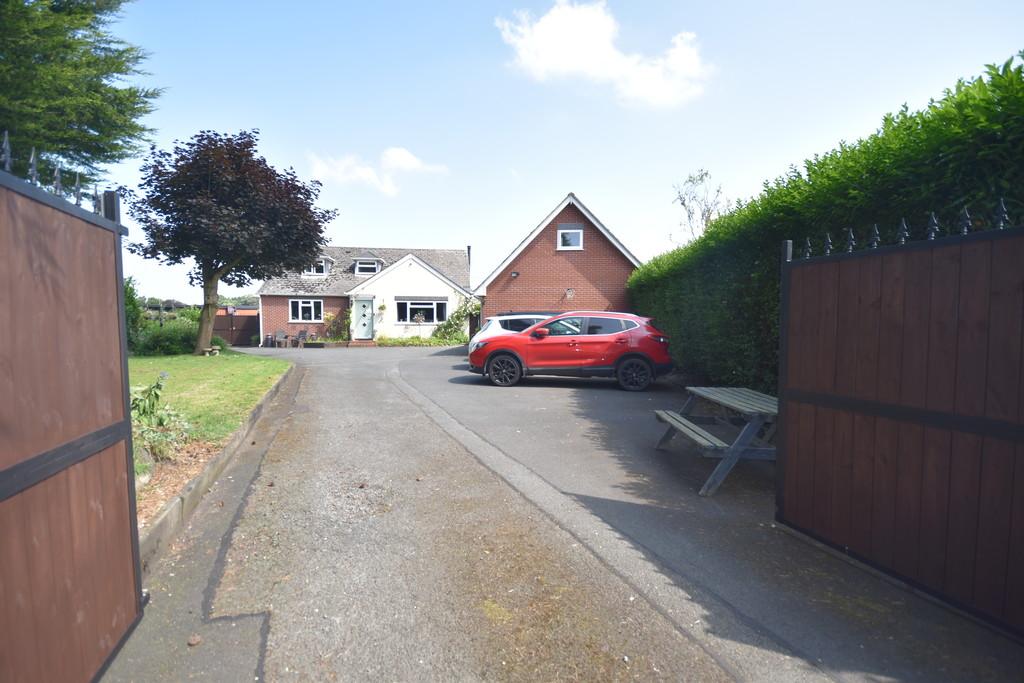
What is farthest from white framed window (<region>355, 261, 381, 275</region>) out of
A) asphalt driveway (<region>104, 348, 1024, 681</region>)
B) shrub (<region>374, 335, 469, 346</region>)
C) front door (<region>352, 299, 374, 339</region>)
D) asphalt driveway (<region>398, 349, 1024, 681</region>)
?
asphalt driveway (<region>104, 348, 1024, 681</region>)

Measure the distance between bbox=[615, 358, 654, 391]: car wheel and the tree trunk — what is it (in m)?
16.8

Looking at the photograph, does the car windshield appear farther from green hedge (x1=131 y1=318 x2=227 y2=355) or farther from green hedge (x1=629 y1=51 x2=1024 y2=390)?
green hedge (x1=131 y1=318 x2=227 y2=355)

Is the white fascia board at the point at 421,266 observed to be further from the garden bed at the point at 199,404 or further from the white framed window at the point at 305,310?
the garden bed at the point at 199,404

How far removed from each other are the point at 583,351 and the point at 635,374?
4.07 ft

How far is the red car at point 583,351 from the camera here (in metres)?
12.8

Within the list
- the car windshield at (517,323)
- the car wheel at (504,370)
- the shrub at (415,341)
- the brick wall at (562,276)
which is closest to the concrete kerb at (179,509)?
the car wheel at (504,370)

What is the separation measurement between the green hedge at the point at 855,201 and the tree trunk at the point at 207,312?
59.9ft

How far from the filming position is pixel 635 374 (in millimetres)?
12820

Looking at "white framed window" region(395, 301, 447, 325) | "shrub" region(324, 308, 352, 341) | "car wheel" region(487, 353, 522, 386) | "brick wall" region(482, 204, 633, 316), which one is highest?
"brick wall" region(482, 204, 633, 316)

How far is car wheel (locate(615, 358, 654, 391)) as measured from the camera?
12.8 m

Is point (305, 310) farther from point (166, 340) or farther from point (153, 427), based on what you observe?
point (153, 427)

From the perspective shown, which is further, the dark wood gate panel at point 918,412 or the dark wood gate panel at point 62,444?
the dark wood gate panel at point 918,412

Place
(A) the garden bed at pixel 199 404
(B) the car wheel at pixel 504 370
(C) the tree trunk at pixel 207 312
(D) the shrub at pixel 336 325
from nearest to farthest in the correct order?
(A) the garden bed at pixel 199 404 < (B) the car wheel at pixel 504 370 < (C) the tree trunk at pixel 207 312 < (D) the shrub at pixel 336 325

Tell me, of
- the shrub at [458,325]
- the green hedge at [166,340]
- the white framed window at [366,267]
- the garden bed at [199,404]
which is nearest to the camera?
the garden bed at [199,404]
